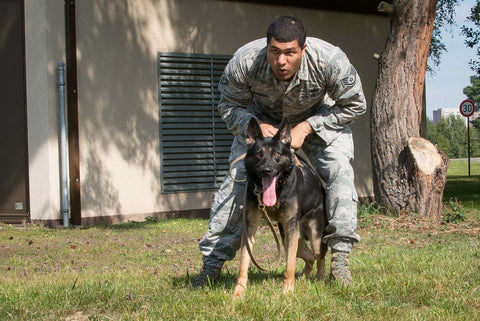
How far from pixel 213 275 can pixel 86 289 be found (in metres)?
1.05

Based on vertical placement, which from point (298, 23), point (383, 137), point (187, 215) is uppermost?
point (298, 23)

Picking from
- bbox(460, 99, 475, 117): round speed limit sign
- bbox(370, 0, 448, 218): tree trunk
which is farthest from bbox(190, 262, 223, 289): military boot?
bbox(460, 99, 475, 117): round speed limit sign

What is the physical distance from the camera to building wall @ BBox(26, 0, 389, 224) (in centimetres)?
1116

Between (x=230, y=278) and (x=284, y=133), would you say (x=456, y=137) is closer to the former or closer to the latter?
(x=230, y=278)

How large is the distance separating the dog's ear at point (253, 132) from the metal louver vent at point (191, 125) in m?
7.89

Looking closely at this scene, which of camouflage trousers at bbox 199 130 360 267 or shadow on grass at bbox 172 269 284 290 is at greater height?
camouflage trousers at bbox 199 130 360 267

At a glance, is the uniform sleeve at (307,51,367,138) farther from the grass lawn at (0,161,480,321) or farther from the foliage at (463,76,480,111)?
the foliage at (463,76,480,111)

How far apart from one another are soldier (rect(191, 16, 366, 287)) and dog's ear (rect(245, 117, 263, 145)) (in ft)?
0.73

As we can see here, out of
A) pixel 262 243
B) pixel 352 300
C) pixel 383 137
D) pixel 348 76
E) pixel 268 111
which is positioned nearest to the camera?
pixel 352 300

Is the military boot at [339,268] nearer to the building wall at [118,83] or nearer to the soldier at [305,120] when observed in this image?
the soldier at [305,120]

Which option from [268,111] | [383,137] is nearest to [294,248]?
[268,111]

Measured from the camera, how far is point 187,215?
12.6 metres

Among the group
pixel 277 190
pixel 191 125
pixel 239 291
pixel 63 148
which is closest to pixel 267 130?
pixel 277 190

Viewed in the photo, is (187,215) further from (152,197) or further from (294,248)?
(294,248)
